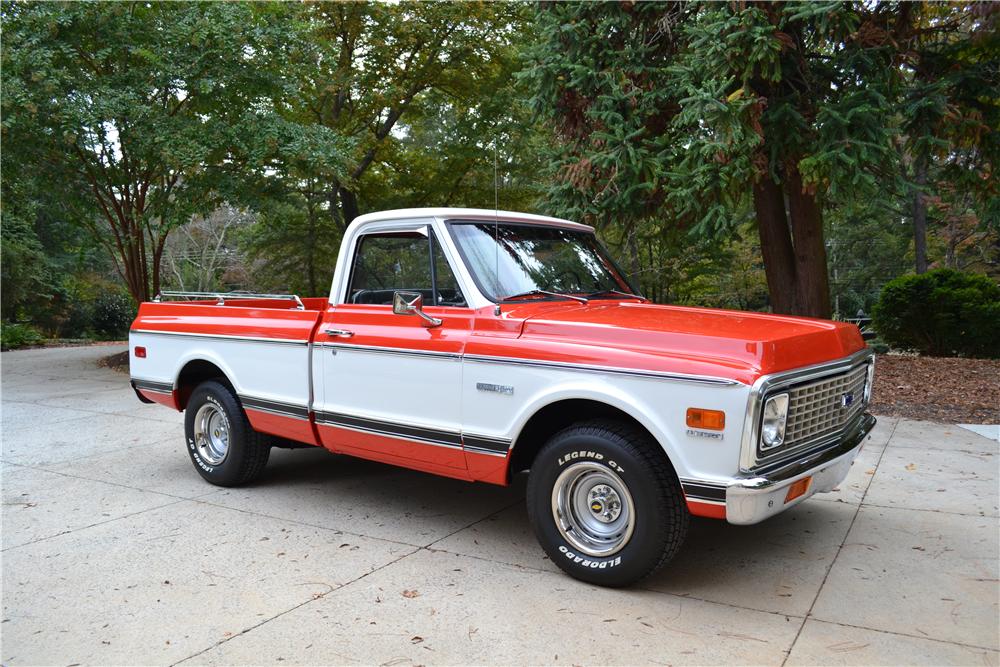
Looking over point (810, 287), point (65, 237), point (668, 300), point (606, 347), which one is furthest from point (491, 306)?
point (65, 237)

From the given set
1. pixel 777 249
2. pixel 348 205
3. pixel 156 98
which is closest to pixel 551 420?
pixel 777 249

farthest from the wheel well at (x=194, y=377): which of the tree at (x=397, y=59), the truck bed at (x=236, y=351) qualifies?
the tree at (x=397, y=59)

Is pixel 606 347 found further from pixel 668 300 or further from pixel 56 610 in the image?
pixel 668 300

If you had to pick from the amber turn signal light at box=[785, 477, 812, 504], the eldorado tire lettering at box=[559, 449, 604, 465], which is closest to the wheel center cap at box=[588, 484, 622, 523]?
the eldorado tire lettering at box=[559, 449, 604, 465]

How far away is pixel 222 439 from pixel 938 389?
8.94 metres

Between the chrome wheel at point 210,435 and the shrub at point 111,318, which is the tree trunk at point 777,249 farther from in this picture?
the shrub at point 111,318

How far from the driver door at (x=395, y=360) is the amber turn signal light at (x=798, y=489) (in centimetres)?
184

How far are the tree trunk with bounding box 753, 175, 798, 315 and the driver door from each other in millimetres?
7611

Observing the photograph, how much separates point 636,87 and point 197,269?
2731cm

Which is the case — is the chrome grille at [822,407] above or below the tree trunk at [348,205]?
below

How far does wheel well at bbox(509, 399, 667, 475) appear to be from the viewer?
4250 mm

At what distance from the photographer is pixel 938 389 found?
10.4 metres

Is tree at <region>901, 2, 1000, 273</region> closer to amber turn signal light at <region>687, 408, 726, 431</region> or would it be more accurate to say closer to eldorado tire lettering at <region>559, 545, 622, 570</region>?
amber turn signal light at <region>687, 408, 726, 431</region>

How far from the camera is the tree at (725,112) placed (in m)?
8.53
